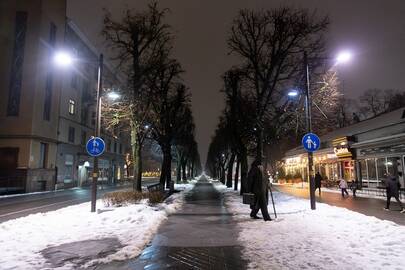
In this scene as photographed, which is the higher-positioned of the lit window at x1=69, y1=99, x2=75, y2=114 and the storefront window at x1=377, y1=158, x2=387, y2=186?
the lit window at x1=69, y1=99, x2=75, y2=114

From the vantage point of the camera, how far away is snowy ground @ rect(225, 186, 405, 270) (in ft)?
24.6

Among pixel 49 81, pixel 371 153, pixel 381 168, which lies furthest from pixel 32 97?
pixel 381 168

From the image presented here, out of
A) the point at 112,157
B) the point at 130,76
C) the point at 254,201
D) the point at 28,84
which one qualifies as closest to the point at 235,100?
the point at 130,76

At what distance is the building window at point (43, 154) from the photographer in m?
38.6

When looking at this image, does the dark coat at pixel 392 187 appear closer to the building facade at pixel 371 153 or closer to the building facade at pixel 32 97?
the building facade at pixel 371 153

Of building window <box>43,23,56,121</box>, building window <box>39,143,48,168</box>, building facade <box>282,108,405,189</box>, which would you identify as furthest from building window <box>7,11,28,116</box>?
building facade <box>282,108,405,189</box>

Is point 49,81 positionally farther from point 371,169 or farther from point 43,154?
point 371,169

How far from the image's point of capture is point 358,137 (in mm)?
34062

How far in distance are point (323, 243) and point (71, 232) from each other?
7193mm

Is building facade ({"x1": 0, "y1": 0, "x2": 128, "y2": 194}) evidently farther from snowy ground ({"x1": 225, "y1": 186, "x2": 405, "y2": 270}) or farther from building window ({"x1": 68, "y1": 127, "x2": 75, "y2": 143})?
snowy ground ({"x1": 225, "y1": 186, "x2": 405, "y2": 270})

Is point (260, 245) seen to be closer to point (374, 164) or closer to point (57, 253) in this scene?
point (57, 253)

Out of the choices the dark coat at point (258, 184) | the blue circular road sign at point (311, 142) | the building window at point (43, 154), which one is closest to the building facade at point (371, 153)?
the blue circular road sign at point (311, 142)

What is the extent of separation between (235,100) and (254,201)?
1795 centimetres

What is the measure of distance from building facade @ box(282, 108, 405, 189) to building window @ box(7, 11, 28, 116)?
1275 inches
